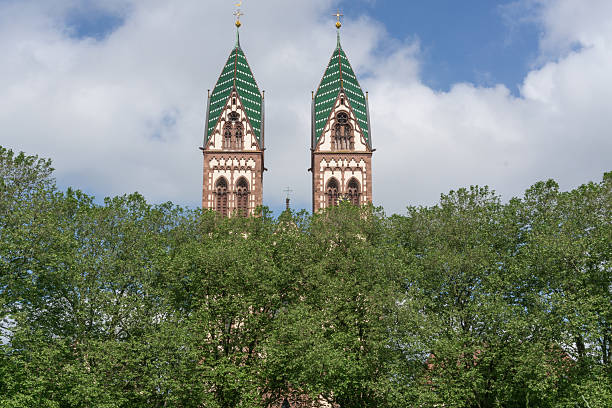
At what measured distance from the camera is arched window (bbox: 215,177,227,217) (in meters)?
51.3

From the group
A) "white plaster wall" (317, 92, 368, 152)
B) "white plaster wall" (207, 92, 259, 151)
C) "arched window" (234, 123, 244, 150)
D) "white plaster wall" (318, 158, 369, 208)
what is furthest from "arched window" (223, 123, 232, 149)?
"white plaster wall" (318, 158, 369, 208)

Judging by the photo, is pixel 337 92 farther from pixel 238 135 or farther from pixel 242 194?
pixel 242 194

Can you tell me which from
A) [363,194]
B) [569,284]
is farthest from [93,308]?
[363,194]

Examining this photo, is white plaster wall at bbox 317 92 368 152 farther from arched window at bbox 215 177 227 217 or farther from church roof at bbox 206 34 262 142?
arched window at bbox 215 177 227 217

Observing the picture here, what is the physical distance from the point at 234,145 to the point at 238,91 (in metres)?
5.53

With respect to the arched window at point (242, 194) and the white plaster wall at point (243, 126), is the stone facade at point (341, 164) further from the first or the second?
the arched window at point (242, 194)

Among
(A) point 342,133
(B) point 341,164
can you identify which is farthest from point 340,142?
(B) point 341,164

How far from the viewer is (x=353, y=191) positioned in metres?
52.1

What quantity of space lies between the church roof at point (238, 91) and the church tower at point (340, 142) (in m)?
5.21

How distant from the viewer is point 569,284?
27.0 meters

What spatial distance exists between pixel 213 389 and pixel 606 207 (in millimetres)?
20234

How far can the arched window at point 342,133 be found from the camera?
5366 centimetres

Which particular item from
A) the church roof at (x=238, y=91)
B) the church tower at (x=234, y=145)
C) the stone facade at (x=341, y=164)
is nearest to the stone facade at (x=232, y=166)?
the church tower at (x=234, y=145)

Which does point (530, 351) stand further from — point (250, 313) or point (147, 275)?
point (147, 275)
